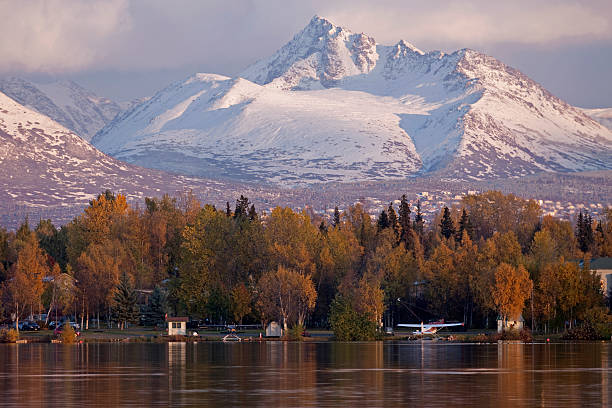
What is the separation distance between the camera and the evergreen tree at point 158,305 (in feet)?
493

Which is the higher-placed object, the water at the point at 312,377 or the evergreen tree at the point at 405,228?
the evergreen tree at the point at 405,228

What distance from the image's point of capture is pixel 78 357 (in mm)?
93750

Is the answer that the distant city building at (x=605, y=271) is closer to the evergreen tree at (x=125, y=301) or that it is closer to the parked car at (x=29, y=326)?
the evergreen tree at (x=125, y=301)

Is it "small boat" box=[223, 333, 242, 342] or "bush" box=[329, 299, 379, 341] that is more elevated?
"bush" box=[329, 299, 379, 341]

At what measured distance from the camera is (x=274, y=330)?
447 feet

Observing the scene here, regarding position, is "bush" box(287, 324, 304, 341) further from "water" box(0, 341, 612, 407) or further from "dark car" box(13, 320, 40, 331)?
"dark car" box(13, 320, 40, 331)

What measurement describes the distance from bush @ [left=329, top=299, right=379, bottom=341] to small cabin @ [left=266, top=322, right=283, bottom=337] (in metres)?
8.18

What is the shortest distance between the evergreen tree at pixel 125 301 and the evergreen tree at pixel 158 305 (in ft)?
8.71

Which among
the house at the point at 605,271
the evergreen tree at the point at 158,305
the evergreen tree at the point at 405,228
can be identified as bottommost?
the evergreen tree at the point at 158,305

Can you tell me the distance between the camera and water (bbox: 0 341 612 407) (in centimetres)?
5422

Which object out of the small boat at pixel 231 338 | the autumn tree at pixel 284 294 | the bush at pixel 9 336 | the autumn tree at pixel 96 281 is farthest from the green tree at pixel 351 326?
the bush at pixel 9 336

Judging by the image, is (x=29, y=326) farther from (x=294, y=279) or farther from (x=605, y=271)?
(x=605, y=271)

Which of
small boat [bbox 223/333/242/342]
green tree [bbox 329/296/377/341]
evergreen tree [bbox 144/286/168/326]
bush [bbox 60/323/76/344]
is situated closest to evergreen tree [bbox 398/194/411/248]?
evergreen tree [bbox 144/286/168/326]

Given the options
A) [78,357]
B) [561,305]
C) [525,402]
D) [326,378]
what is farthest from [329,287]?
[525,402]
